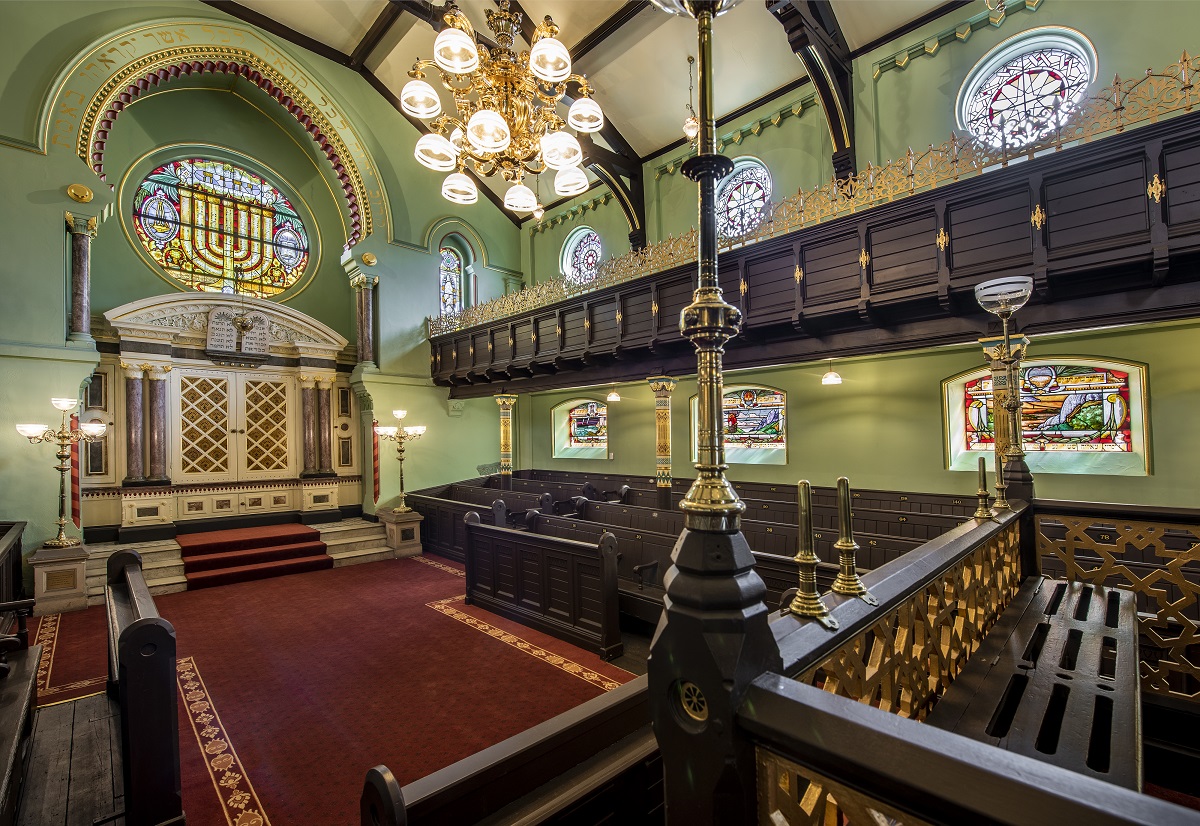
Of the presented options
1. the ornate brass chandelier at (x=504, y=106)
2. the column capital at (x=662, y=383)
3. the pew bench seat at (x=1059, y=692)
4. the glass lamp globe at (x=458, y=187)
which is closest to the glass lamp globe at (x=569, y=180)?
the ornate brass chandelier at (x=504, y=106)

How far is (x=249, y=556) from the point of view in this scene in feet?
27.0

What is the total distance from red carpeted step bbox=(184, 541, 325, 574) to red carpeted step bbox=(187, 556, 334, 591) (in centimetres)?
11

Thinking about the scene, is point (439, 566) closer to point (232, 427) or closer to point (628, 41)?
point (232, 427)

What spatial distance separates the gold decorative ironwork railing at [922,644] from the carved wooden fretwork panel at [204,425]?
34.8 feet

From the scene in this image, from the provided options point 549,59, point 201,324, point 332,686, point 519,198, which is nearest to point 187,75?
point 201,324

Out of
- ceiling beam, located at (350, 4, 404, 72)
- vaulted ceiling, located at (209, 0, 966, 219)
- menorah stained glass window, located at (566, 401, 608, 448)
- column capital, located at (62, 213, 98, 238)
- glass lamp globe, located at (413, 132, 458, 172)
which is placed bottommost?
menorah stained glass window, located at (566, 401, 608, 448)

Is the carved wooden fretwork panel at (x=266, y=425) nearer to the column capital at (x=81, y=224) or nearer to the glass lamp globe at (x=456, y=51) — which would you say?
the column capital at (x=81, y=224)

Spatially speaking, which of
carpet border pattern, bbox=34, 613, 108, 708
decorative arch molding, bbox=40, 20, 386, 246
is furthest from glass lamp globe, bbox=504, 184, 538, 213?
decorative arch molding, bbox=40, 20, 386, 246

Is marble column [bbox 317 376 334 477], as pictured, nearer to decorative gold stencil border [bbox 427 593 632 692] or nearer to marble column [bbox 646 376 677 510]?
decorative gold stencil border [bbox 427 593 632 692]

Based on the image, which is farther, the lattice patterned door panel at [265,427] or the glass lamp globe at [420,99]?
the lattice patterned door panel at [265,427]

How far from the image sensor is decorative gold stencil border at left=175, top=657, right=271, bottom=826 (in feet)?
9.98

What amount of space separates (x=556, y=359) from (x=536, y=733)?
25.3ft

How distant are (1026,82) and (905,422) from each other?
4.52m

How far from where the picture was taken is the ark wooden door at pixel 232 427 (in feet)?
30.1
